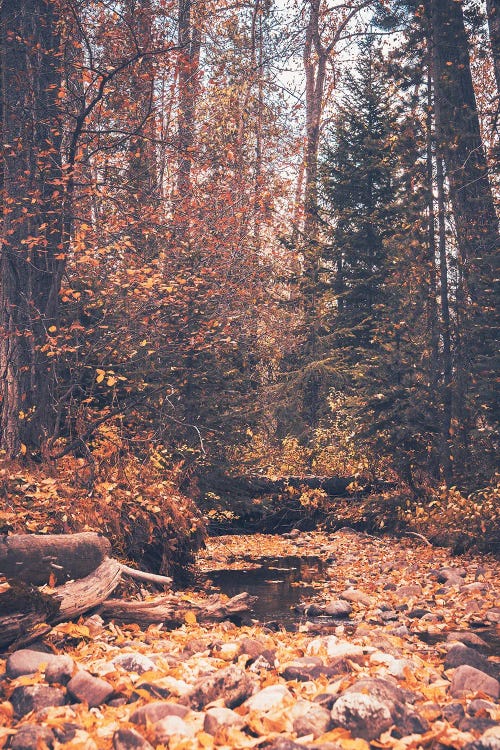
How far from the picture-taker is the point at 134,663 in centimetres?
500

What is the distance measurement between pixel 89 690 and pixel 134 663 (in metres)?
0.64

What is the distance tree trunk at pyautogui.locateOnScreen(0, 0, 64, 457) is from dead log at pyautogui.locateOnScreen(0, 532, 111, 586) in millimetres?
2561

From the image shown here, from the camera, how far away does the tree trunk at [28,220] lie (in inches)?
362

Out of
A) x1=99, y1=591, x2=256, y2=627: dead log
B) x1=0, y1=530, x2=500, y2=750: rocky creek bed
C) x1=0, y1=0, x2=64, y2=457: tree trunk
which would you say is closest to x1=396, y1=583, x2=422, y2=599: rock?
x1=0, y1=530, x2=500, y2=750: rocky creek bed

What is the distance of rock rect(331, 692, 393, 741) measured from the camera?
12.8ft

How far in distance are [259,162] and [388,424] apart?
1261 centimetres

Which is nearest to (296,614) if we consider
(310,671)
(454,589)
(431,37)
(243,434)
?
(454,589)

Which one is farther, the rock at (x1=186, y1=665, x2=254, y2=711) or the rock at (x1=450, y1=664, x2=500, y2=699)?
the rock at (x1=450, y1=664, x2=500, y2=699)

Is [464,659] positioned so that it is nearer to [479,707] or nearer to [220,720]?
[479,707]

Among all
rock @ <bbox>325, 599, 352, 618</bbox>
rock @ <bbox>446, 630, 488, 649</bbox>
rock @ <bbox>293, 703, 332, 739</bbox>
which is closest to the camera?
rock @ <bbox>293, 703, 332, 739</bbox>

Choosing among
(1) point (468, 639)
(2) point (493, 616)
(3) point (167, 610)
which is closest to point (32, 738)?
(3) point (167, 610)

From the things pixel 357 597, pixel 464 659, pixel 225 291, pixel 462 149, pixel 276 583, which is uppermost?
pixel 462 149

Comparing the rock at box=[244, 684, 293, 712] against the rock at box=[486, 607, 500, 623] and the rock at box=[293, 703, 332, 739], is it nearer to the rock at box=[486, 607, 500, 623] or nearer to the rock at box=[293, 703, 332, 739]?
the rock at box=[293, 703, 332, 739]

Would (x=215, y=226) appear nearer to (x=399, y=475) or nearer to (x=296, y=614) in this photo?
(x=399, y=475)
